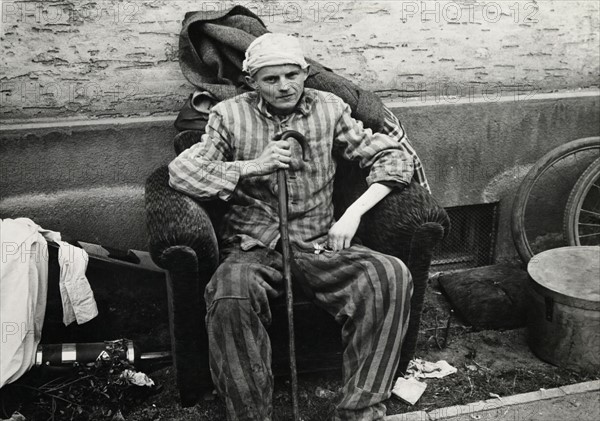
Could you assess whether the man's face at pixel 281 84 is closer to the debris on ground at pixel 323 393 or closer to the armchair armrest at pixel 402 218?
the armchair armrest at pixel 402 218

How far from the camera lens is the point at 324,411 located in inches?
128

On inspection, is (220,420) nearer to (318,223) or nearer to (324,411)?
(324,411)

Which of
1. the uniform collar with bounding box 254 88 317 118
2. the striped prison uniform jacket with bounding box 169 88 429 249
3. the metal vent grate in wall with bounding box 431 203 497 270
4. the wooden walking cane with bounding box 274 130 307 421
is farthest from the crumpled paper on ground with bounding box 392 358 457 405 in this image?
the uniform collar with bounding box 254 88 317 118

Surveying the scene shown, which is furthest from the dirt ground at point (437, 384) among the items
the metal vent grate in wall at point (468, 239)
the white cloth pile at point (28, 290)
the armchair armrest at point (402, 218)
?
the metal vent grate in wall at point (468, 239)

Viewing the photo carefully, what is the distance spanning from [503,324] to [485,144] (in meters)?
1.22

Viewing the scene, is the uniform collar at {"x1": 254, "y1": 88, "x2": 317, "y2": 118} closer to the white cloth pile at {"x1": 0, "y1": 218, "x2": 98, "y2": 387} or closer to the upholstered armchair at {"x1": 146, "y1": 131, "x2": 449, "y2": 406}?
the upholstered armchair at {"x1": 146, "y1": 131, "x2": 449, "y2": 406}

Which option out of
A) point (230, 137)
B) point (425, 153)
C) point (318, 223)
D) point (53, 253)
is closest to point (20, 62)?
point (53, 253)

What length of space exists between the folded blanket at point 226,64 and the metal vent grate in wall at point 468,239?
134cm

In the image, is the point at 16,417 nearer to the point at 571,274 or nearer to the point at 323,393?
the point at 323,393

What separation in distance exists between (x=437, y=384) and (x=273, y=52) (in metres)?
1.85

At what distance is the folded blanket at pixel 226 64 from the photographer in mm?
3744

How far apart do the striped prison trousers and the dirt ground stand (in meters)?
0.19

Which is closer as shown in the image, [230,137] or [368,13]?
[230,137]

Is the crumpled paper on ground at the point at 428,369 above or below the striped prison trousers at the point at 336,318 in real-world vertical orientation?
below
